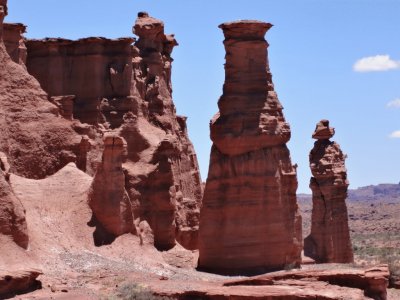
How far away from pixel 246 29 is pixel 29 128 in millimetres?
10535

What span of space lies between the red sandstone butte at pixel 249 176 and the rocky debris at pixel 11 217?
483 inches

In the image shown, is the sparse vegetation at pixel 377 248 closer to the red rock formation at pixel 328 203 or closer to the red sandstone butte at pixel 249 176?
the red rock formation at pixel 328 203

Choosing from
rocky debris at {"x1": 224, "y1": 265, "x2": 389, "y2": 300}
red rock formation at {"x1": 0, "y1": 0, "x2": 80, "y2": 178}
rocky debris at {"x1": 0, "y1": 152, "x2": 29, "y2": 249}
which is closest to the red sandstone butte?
red rock formation at {"x1": 0, "y1": 0, "x2": 80, "y2": 178}

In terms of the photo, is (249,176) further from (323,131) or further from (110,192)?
(323,131)

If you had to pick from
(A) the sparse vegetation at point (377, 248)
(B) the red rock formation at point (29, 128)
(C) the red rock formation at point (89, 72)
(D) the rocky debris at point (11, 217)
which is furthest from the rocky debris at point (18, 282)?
(A) the sparse vegetation at point (377, 248)

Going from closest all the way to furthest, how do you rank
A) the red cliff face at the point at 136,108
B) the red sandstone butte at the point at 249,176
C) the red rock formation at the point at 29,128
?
the red rock formation at the point at 29,128 < the red sandstone butte at the point at 249,176 < the red cliff face at the point at 136,108

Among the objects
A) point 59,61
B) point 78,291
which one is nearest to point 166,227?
point 59,61

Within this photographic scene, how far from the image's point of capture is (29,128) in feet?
143

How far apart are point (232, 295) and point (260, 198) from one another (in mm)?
11882

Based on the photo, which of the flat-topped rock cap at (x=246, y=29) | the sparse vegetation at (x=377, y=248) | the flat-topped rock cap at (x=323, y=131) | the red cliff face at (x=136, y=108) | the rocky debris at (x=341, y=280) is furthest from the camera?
the sparse vegetation at (x=377, y=248)

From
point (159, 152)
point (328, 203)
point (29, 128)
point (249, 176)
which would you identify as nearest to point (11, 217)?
point (29, 128)

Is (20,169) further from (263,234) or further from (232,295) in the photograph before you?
(232,295)

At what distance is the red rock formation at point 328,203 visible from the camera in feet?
180

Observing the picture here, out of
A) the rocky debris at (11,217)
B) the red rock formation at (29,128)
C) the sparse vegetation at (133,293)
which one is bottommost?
the sparse vegetation at (133,293)
